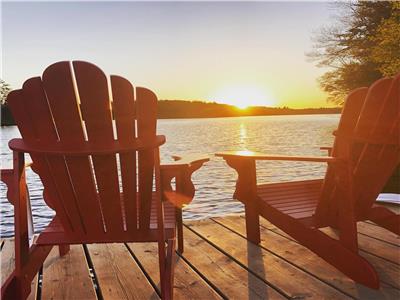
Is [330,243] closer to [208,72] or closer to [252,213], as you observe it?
[252,213]

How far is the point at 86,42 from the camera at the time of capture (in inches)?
295

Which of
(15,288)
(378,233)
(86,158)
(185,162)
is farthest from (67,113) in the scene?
(378,233)

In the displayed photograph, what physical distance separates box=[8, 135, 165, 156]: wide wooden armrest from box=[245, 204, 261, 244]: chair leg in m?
1.25

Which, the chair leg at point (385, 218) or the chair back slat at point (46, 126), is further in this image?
the chair leg at point (385, 218)

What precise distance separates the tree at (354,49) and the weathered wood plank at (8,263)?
63.2 feet

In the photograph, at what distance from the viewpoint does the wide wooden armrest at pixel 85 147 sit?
193 cm

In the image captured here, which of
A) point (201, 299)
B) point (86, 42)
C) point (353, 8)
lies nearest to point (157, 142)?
point (201, 299)

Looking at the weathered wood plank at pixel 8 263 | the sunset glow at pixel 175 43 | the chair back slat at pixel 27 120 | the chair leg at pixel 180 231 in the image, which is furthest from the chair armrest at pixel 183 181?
the weathered wood plank at pixel 8 263

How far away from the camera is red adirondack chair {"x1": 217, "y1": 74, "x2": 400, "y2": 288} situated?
7.65 ft

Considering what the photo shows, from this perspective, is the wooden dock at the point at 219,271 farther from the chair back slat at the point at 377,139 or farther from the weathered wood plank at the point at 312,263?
the chair back slat at the point at 377,139

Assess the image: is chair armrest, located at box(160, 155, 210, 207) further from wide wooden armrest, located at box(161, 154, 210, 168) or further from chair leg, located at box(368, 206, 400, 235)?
chair leg, located at box(368, 206, 400, 235)

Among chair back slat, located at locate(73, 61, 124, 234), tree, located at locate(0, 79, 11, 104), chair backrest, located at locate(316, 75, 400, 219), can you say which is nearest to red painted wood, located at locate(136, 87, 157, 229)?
chair back slat, located at locate(73, 61, 124, 234)

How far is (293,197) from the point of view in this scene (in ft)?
9.59

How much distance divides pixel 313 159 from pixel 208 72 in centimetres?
1857
